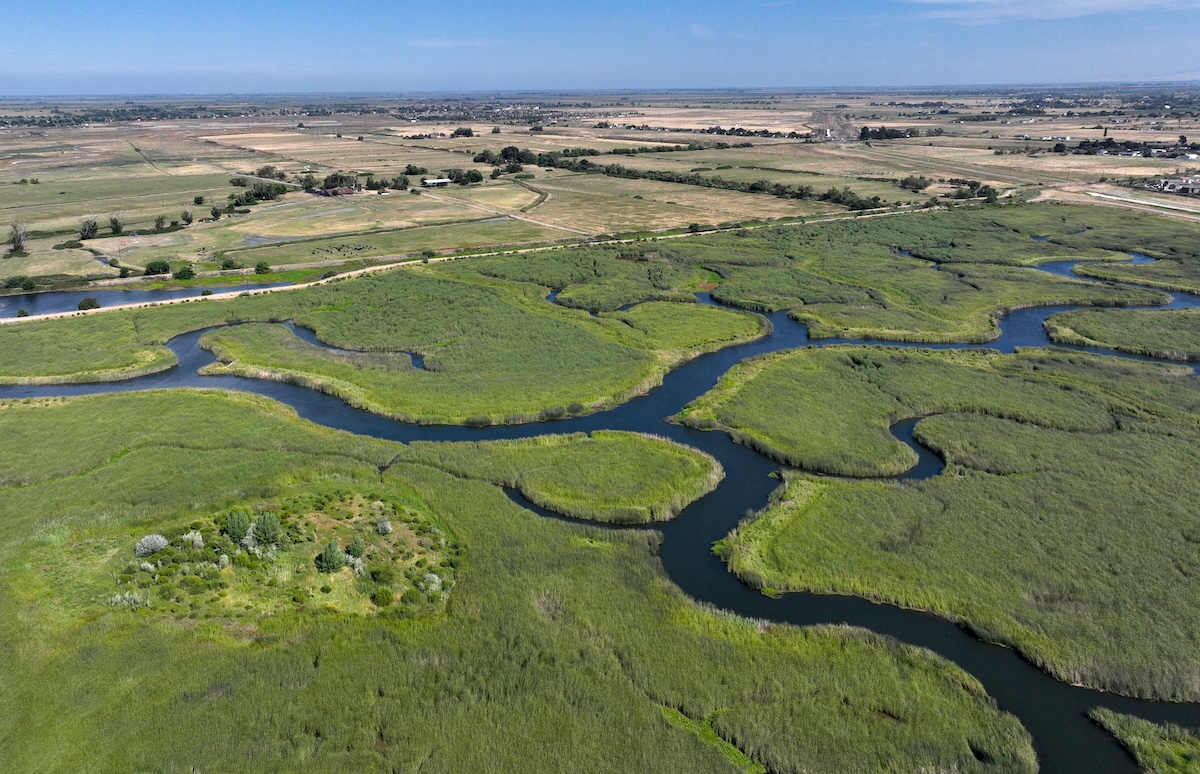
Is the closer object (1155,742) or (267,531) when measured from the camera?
(1155,742)

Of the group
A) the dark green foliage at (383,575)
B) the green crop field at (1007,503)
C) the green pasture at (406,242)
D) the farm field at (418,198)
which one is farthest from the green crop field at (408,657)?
the farm field at (418,198)

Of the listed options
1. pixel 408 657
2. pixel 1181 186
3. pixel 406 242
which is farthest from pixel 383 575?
pixel 1181 186

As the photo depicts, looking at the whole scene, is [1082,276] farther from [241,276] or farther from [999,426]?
[241,276]

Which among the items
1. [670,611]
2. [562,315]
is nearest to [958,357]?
[562,315]

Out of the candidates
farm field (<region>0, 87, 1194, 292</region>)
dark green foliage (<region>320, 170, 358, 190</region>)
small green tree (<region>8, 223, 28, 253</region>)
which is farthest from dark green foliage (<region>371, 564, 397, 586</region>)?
dark green foliage (<region>320, 170, 358, 190</region>)

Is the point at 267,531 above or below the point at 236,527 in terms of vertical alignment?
below

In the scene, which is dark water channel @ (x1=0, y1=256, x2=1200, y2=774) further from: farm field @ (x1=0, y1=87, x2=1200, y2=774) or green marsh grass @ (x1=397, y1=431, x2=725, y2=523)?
green marsh grass @ (x1=397, y1=431, x2=725, y2=523)

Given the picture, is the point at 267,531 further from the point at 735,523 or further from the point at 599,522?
the point at 735,523
